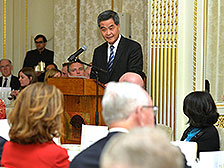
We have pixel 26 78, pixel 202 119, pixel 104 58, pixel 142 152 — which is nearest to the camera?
pixel 142 152

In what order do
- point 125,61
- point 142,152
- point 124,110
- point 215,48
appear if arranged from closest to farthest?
point 142,152 < point 124,110 < point 125,61 < point 215,48

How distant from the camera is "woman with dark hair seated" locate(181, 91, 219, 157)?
393 cm

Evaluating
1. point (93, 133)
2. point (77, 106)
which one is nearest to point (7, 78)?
point (77, 106)

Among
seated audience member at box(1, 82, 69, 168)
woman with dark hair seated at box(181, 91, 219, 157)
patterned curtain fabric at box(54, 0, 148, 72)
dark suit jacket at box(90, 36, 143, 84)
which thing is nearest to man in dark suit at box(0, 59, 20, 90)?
patterned curtain fabric at box(54, 0, 148, 72)

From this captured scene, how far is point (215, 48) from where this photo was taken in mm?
6734

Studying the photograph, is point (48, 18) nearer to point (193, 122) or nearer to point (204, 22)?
point (204, 22)

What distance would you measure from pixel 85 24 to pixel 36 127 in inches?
312

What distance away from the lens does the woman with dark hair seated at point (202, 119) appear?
3.93 m

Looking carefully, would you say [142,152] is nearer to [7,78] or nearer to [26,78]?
[26,78]

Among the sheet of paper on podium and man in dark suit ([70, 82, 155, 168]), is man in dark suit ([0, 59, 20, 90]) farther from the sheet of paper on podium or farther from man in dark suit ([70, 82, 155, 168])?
man in dark suit ([70, 82, 155, 168])

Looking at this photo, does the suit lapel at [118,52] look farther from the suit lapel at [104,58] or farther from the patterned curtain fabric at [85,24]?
the patterned curtain fabric at [85,24]

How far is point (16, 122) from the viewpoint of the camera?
254cm

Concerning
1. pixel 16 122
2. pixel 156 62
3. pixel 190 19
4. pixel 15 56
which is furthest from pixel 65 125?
pixel 15 56

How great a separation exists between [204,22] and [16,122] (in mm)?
4060
